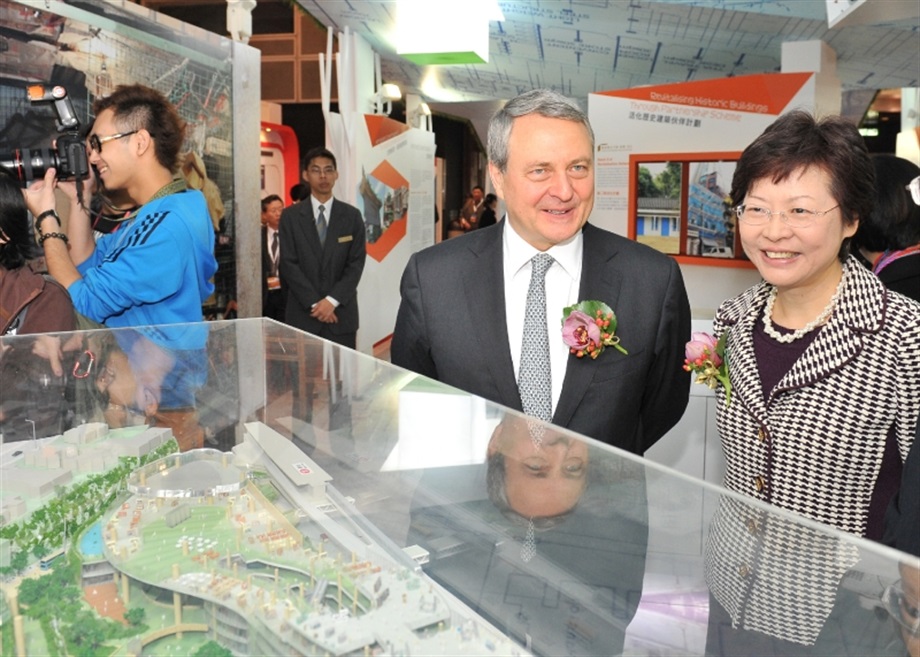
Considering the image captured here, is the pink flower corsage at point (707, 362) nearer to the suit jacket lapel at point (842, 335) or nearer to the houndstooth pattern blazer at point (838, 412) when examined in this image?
the houndstooth pattern blazer at point (838, 412)

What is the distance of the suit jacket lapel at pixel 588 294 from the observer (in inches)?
81.7

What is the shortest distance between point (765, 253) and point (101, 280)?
6.38 feet

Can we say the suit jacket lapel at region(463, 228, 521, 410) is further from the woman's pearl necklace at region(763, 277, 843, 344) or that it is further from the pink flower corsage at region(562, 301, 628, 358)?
the woman's pearl necklace at region(763, 277, 843, 344)

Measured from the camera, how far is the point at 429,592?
106 centimetres

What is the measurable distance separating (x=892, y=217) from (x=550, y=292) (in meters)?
1.34

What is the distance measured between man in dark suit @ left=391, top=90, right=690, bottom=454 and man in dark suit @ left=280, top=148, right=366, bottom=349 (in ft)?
14.4

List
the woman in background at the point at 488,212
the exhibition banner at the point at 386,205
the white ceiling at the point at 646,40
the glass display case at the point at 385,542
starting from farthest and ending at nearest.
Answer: the woman in background at the point at 488,212, the exhibition banner at the point at 386,205, the white ceiling at the point at 646,40, the glass display case at the point at 385,542

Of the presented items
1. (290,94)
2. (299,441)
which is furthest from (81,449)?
(290,94)

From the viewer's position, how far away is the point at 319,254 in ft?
21.8

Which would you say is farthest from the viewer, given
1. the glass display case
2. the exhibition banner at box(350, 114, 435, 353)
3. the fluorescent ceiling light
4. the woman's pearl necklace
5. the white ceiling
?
the exhibition banner at box(350, 114, 435, 353)

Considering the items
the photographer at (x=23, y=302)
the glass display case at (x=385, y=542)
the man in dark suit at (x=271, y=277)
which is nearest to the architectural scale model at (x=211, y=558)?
the glass display case at (x=385, y=542)

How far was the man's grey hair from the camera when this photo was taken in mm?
2097

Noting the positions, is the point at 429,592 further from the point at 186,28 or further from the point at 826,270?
the point at 186,28

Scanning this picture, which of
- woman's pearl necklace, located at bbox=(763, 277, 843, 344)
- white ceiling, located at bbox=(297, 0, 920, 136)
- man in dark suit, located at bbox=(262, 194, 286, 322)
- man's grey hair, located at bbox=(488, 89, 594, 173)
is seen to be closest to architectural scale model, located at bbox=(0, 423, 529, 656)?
A: man's grey hair, located at bbox=(488, 89, 594, 173)
